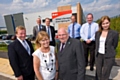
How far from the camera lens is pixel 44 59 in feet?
7.24

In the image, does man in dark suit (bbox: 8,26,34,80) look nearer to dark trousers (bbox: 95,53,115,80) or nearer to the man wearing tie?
dark trousers (bbox: 95,53,115,80)

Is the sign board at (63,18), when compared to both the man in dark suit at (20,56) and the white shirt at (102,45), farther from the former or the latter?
the man in dark suit at (20,56)

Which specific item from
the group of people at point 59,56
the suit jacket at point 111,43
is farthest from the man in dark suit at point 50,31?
the suit jacket at point 111,43

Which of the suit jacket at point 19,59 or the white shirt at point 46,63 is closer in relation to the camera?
the white shirt at point 46,63

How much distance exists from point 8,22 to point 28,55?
98.2 ft

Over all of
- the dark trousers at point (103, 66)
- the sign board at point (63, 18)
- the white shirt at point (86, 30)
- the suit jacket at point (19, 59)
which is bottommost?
the dark trousers at point (103, 66)

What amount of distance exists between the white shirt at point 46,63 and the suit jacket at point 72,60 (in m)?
0.14

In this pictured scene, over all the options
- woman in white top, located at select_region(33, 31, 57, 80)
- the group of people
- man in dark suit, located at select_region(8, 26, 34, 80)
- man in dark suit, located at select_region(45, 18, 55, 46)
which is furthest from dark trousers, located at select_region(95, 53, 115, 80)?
man in dark suit, located at select_region(45, 18, 55, 46)

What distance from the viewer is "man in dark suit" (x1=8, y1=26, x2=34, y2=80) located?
101 inches

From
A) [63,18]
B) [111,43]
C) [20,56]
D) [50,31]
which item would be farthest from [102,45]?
[63,18]

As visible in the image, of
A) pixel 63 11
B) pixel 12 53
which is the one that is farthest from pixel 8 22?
pixel 12 53

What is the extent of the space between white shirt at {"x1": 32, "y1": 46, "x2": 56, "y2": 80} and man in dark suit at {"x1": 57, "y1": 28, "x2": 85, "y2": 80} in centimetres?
14

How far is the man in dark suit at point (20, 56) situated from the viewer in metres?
2.55

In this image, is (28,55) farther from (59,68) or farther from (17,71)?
(59,68)
